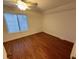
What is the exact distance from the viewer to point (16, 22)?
6.55 m

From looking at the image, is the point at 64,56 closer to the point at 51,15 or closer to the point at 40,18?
the point at 51,15

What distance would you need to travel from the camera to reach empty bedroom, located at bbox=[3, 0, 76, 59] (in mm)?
4086

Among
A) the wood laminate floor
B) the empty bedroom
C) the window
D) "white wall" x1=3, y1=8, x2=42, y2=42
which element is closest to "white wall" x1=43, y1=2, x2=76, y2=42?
the empty bedroom

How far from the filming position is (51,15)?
755 cm

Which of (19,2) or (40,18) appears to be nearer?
(19,2)

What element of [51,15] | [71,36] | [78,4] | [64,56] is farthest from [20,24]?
[78,4]

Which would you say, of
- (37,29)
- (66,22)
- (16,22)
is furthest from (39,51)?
(37,29)

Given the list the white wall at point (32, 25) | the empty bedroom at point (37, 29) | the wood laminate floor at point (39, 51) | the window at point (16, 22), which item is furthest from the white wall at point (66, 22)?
the window at point (16, 22)

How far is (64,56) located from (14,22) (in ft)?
12.2

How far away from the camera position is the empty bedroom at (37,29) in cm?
409

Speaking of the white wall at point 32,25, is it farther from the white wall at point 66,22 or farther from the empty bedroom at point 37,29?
the white wall at point 66,22

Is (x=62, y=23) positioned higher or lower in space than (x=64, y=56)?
higher

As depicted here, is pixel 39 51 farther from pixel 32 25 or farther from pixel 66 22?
pixel 32 25

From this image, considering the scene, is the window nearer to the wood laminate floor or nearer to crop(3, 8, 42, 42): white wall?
crop(3, 8, 42, 42): white wall
